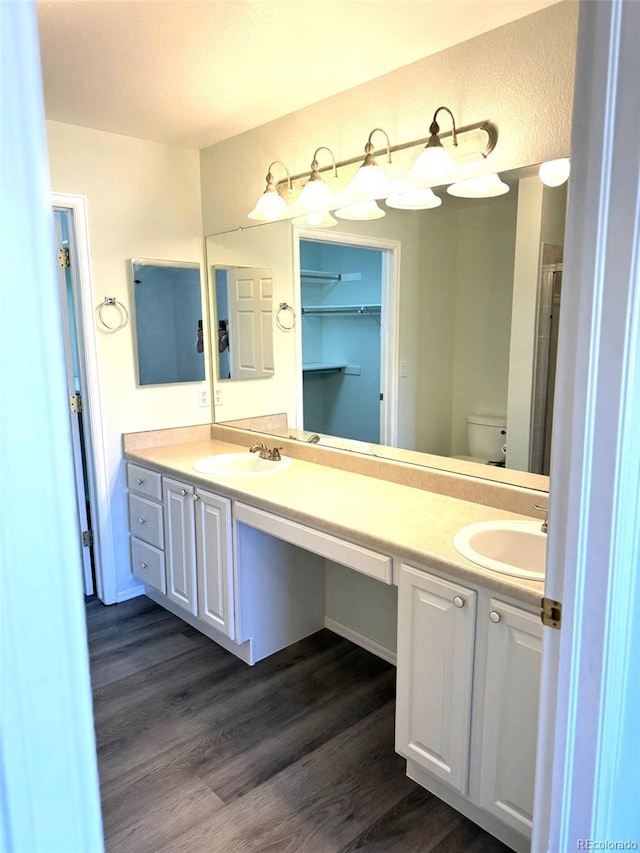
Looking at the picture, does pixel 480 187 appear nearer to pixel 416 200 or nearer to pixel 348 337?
pixel 416 200

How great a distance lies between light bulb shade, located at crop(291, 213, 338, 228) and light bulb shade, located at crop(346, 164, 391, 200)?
26 cm

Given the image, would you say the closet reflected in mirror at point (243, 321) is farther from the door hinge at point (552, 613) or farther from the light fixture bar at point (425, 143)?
the door hinge at point (552, 613)

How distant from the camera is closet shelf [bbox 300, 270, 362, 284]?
2.56 meters

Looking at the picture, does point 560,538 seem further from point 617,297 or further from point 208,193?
point 208,193

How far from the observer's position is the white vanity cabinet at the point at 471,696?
56.9 inches

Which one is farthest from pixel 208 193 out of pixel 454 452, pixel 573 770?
A: pixel 573 770

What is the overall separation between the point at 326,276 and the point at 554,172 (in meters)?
1.14

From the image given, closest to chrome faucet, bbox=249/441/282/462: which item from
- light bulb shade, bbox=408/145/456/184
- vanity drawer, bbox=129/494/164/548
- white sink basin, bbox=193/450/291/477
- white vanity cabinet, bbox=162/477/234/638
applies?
white sink basin, bbox=193/450/291/477

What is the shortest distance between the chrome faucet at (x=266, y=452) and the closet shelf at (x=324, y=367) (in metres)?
0.43

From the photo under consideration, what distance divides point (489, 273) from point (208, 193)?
5.75 ft

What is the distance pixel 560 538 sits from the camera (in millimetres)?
980

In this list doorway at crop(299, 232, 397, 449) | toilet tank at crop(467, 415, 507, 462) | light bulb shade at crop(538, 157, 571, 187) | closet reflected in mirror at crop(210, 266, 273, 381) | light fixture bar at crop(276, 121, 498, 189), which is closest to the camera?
light bulb shade at crop(538, 157, 571, 187)

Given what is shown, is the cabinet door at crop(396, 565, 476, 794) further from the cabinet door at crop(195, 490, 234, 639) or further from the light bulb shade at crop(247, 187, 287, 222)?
the light bulb shade at crop(247, 187, 287, 222)

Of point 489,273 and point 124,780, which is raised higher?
point 489,273
